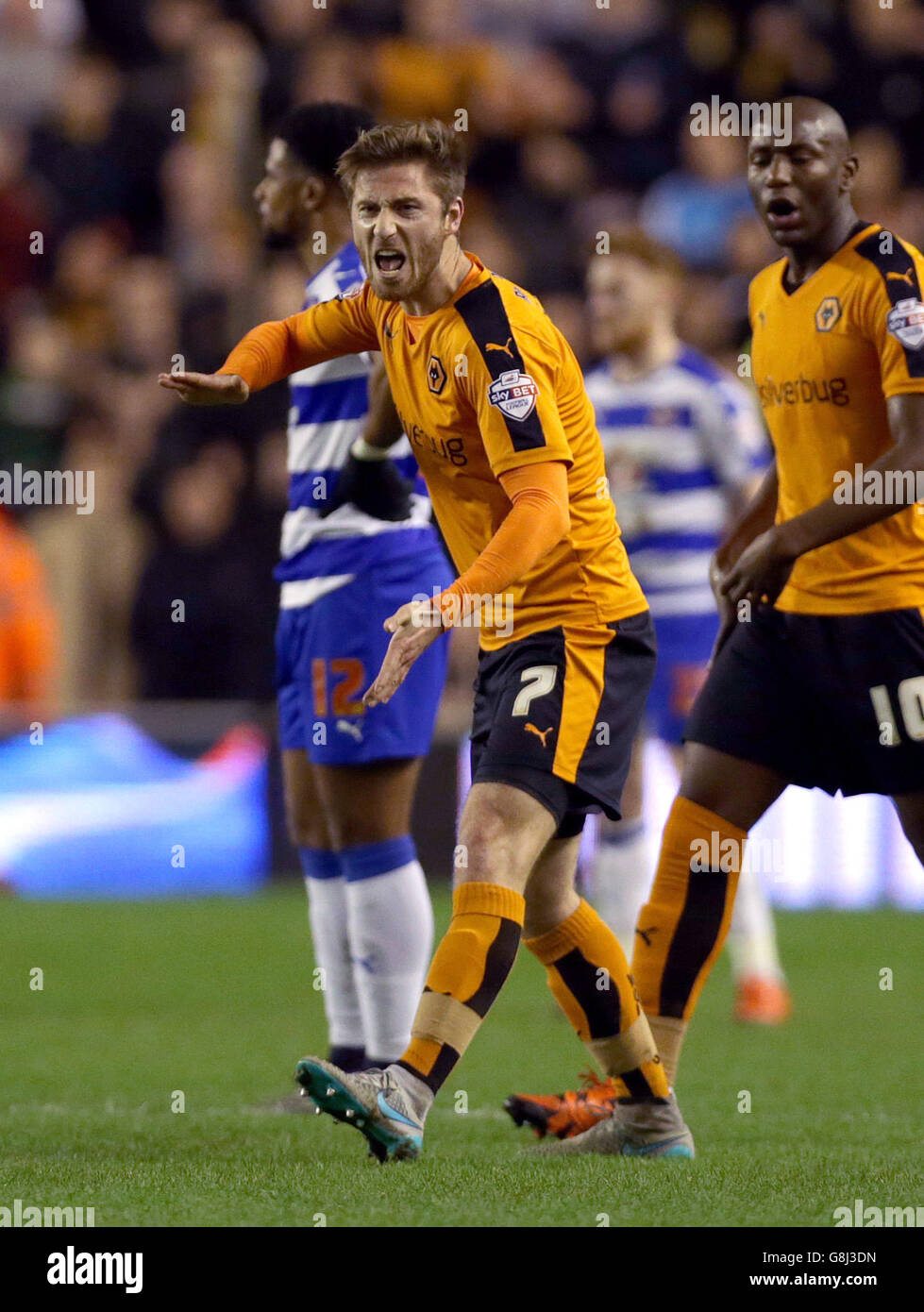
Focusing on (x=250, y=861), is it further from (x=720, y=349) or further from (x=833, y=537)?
(x=833, y=537)

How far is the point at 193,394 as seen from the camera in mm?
4484

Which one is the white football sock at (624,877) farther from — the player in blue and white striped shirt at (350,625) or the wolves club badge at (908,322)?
the wolves club badge at (908,322)

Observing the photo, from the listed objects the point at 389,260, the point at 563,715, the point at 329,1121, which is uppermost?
the point at 389,260

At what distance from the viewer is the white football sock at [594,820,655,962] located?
24.0ft

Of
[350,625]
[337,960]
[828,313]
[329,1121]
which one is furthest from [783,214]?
[329,1121]

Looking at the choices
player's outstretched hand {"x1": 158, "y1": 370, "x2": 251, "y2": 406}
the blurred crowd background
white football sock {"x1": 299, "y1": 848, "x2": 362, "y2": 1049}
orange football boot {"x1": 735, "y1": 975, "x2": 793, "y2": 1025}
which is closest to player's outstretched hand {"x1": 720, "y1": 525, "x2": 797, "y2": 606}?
player's outstretched hand {"x1": 158, "y1": 370, "x2": 251, "y2": 406}

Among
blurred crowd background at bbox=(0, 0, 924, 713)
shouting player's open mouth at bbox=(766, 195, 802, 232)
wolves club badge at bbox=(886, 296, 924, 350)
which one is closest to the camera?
wolves club badge at bbox=(886, 296, 924, 350)

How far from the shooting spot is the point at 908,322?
451 cm

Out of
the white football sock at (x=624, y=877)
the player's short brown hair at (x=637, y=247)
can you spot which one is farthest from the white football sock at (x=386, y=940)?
the player's short brown hair at (x=637, y=247)

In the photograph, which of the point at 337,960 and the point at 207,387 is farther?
the point at 337,960

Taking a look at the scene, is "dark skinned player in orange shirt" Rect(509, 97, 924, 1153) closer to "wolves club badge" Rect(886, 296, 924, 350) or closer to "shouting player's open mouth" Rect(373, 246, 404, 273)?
"wolves club badge" Rect(886, 296, 924, 350)

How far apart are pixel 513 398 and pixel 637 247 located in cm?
354

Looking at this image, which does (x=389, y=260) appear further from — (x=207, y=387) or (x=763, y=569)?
(x=763, y=569)

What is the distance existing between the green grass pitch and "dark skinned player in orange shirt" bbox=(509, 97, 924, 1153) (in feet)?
1.60
